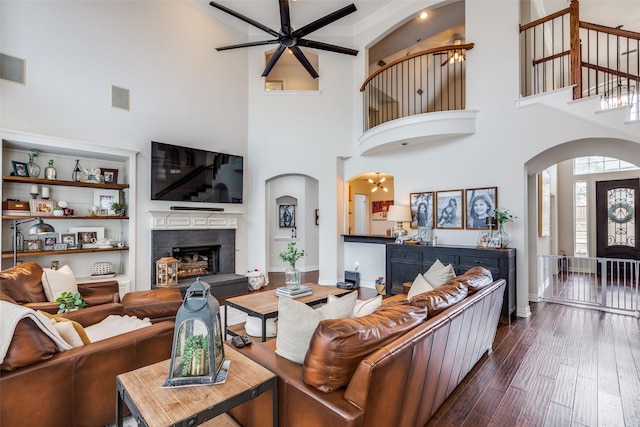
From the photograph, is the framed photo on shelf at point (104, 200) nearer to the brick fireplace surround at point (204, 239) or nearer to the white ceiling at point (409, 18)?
the brick fireplace surround at point (204, 239)

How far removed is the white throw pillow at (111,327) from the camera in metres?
2.21

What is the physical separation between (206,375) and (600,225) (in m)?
9.41

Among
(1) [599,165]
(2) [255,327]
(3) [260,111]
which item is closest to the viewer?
(2) [255,327]

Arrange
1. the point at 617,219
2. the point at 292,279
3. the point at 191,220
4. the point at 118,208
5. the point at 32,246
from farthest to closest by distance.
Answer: the point at 617,219
the point at 191,220
the point at 118,208
the point at 32,246
the point at 292,279

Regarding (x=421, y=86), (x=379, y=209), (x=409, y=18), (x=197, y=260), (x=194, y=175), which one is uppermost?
(x=409, y=18)

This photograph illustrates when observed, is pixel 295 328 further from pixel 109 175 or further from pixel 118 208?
pixel 109 175

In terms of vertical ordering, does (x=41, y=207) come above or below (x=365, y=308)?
above

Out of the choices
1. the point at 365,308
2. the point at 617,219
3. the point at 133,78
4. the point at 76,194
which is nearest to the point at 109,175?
the point at 76,194

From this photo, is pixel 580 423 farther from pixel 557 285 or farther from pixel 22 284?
pixel 557 285

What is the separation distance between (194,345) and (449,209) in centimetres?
456

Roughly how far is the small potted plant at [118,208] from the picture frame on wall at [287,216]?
162 inches

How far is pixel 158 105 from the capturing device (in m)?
5.17

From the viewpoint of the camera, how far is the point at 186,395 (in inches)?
52.4

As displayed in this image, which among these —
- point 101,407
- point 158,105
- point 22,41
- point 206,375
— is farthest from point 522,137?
point 22,41
